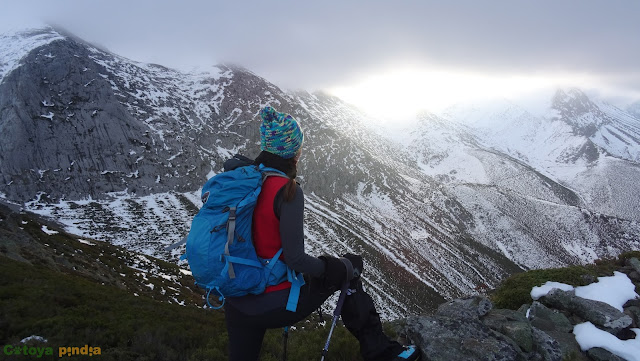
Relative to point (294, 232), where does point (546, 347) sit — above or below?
below

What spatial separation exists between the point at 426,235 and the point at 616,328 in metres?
110

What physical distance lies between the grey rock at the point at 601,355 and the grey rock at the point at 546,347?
4.12 feet

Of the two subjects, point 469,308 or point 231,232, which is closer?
point 231,232

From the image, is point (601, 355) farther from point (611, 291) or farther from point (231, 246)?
point (231, 246)

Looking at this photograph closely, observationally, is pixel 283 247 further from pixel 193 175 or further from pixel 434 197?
pixel 434 197

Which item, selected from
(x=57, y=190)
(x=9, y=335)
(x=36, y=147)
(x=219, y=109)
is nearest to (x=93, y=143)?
(x=36, y=147)

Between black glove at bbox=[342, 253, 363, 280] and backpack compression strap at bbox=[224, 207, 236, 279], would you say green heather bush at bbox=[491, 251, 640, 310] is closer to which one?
black glove at bbox=[342, 253, 363, 280]

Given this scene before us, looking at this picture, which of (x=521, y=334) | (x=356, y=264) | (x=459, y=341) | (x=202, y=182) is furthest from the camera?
(x=202, y=182)

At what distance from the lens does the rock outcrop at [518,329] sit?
4.88 meters

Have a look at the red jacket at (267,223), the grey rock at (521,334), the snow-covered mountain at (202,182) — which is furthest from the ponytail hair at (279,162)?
the snow-covered mountain at (202,182)

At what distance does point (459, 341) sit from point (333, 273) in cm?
311

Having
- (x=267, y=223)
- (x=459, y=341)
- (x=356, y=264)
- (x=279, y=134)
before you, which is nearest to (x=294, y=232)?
(x=267, y=223)

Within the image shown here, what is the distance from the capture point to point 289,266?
3244 mm

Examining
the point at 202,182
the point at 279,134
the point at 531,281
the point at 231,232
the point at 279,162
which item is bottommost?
the point at 202,182
